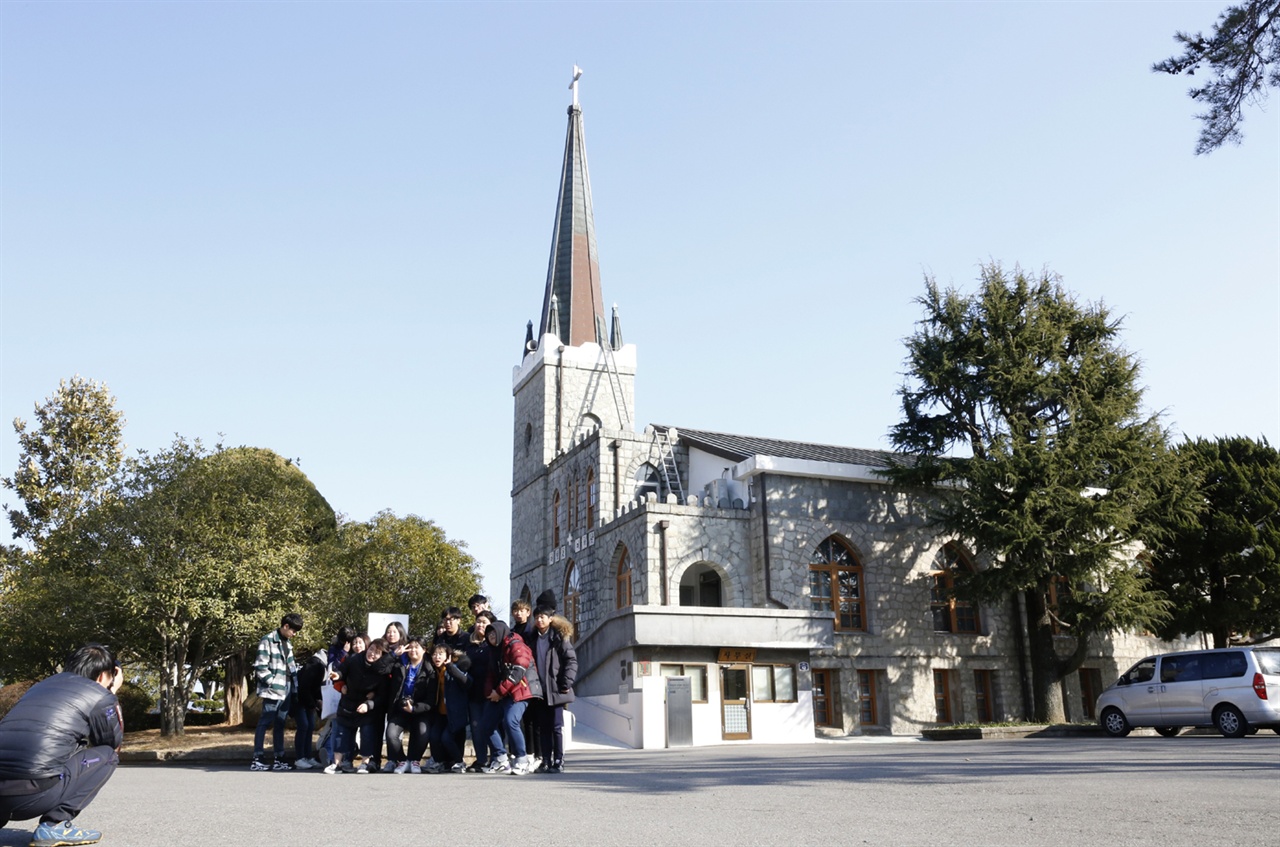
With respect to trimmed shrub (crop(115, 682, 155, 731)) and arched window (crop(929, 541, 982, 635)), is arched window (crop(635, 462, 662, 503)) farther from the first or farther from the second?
trimmed shrub (crop(115, 682, 155, 731))

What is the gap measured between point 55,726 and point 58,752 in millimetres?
140

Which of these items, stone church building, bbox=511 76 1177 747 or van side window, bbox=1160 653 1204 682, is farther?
stone church building, bbox=511 76 1177 747

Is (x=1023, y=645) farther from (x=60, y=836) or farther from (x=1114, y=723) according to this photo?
(x=60, y=836)

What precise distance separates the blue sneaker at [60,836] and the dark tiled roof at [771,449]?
21.9 m

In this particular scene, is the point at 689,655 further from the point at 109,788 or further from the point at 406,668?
the point at 109,788

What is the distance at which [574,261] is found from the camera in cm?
3991

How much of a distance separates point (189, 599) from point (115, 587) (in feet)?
4.91

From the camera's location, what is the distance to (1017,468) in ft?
71.2

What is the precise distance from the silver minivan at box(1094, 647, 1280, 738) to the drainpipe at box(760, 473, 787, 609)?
7.77m

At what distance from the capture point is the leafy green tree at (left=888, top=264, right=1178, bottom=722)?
2158 centimetres

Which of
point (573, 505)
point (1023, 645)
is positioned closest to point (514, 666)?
point (1023, 645)

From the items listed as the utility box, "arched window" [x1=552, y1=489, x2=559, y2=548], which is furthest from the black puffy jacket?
"arched window" [x1=552, y1=489, x2=559, y2=548]

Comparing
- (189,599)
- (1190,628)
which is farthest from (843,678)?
(189,599)

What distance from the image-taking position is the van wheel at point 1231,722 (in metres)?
15.9
